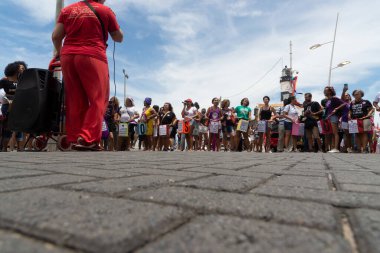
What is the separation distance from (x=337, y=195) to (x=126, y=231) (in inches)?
36.4

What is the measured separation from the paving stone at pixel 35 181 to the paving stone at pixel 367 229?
3.81ft

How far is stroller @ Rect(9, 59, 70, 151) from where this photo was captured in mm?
4535

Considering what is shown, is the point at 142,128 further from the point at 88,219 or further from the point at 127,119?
the point at 88,219

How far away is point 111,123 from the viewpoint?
30.2ft

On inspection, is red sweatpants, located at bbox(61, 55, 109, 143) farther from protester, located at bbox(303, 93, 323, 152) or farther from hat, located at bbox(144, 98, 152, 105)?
protester, located at bbox(303, 93, 323, 152)

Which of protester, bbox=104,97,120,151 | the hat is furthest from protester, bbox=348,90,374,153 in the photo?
protester, bbox=104,97,120,151

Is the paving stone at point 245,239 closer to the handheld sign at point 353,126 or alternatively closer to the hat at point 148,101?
the handheld sign at point 353,126

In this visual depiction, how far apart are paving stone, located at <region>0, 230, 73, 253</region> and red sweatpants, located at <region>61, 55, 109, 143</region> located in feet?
11.7

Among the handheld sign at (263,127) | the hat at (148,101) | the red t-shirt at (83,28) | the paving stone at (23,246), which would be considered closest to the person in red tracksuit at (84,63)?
the red t-shirt at (83,28)

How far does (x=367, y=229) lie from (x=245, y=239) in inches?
13.7

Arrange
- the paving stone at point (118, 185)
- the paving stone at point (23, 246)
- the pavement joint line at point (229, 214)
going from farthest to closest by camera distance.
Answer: the paving stone at point (118, 185), the pavement joint line at point (229, 214), the paving stone at point (23, 246)

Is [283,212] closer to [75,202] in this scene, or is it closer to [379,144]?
[75,202]

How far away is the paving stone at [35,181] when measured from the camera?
4.35ft

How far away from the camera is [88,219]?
814mm
